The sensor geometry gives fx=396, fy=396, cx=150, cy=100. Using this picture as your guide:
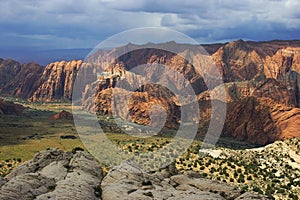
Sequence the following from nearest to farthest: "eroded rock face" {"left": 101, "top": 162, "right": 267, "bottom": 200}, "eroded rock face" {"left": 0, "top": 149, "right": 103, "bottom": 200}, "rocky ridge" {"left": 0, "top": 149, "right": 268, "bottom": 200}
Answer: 1. "eroded rock face" {"left": 0, "top": 149, "right": 103, "bottom": 200}
2. "rocky ridge" {"left": 0, "top": 149, "right": 268, "bottom": 200}
3. "eroded rock face" {"left": 101, "top": 162, "right": 267, "bottom": 200}

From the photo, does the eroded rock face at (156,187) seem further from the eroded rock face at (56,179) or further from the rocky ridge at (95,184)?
the eroded rock face at (56,179)

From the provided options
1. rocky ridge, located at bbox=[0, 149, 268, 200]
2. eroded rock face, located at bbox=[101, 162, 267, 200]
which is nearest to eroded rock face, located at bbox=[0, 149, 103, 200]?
rocky ridge, located at bbox=[0, 149, 268, 200]

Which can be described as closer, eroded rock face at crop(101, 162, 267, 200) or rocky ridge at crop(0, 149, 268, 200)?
rocky ridge at crop(0, 149, 268, 200)

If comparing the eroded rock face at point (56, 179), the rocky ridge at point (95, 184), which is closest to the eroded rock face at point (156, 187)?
the rocky ridge at point (95, 184)

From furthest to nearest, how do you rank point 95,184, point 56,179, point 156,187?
point 56,179, point 95,184, point 156,187

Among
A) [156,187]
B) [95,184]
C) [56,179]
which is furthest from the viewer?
[56,179]

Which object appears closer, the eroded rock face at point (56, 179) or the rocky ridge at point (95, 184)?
the eroded rock face at point (56, 179)

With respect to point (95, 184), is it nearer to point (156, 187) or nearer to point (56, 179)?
point (56, 179)

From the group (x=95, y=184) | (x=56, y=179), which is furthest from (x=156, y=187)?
(x=56, y=179)

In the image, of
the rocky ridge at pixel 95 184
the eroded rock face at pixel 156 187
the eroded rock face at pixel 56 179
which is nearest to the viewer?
the eroded rock face at pixel 56 179

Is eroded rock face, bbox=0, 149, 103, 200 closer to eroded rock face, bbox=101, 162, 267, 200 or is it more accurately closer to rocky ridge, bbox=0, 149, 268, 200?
rocky ridge, bbox=0, 149, 268, 200

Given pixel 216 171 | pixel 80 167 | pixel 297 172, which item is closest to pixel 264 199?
pixel 80 167

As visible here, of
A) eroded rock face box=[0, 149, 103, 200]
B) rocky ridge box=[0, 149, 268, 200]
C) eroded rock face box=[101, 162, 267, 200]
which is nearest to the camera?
eroded rock face box=[0, 149, 103, 200]
